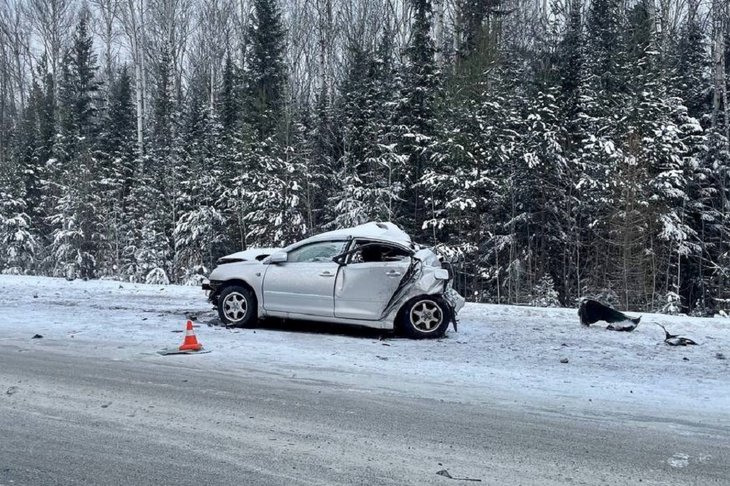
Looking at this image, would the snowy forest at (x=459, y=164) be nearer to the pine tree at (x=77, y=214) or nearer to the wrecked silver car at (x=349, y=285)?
the pine tree at (x=77, y=214)

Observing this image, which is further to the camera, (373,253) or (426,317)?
(373,253)

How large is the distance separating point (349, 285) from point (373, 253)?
645 millimetres

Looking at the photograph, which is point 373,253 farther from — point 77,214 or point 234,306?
point 77,214

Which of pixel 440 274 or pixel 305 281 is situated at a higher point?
pixel 440 274

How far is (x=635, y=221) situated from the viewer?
23.1 meters

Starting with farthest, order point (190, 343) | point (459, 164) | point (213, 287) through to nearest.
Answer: point (459, 164) → point (213, 287) → point (190, 343)

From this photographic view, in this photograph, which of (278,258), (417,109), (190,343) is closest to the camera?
(190,343)

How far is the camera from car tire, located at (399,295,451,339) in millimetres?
9211

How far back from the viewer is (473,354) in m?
8.32

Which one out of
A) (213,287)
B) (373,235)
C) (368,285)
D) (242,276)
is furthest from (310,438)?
(213,287)

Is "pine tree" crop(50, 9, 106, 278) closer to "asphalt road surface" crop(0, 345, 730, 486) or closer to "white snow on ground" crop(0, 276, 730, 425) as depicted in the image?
"white snow on ground" crop(0, 276, 730, 425)

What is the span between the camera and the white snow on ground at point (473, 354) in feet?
20.9

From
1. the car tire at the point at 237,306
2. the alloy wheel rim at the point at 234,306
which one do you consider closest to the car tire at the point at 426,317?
the car tire at the point at 237,306

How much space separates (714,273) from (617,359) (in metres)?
20.7
